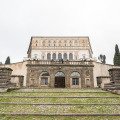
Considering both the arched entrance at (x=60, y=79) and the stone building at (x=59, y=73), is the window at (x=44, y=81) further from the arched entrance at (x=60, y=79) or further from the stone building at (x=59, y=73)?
the arched entrance at (x=60, y=79)

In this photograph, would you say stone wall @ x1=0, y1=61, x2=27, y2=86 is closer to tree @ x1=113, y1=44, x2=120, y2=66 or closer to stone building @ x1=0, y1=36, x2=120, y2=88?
stone building @ x1=0, y1=36, x2=120, y2=88

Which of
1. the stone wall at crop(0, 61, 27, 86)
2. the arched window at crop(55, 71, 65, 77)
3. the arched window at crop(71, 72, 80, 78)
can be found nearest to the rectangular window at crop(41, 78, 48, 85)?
the arched window at crop(55, 71, 65, 77)

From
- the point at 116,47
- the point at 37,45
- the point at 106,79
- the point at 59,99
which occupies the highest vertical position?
the point at 37,45

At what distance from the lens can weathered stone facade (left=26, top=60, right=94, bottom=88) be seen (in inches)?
1753

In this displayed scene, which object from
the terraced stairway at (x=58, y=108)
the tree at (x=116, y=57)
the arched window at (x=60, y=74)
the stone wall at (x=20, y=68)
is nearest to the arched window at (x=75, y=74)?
the arched window at (x=60, y=74)

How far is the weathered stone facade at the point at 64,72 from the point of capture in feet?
146

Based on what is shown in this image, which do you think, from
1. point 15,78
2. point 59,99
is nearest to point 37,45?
point 15,78

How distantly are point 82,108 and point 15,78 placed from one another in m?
22.1

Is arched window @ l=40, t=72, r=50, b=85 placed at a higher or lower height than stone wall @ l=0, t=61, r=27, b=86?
lower

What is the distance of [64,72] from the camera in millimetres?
45062

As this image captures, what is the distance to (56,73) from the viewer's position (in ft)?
148

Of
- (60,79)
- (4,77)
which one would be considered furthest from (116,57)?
(4,77)

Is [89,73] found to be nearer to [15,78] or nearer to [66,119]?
[15,78]

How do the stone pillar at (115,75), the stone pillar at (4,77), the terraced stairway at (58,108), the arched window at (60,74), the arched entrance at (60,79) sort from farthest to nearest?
the arched window at (60,74), the arched entrance at (60,79), the stone pillar at (4,77), the stone pillar at (115,75), the terraced stairway at (58,108)
